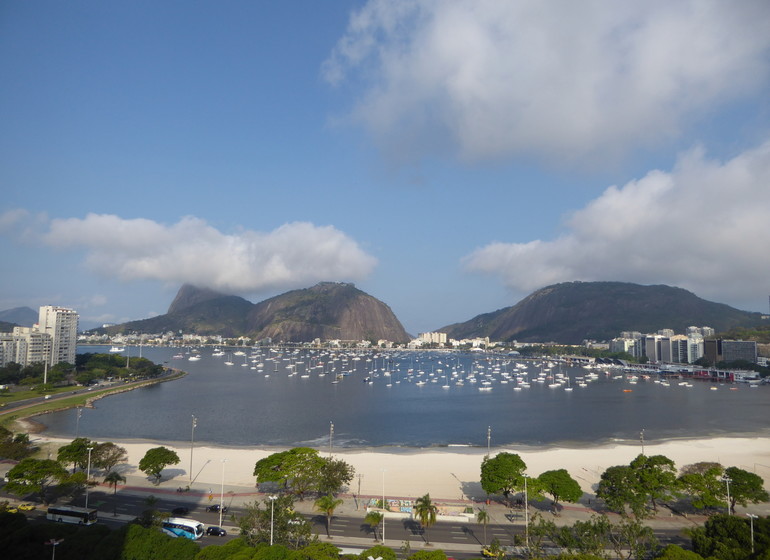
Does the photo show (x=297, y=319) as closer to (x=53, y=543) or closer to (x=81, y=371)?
(x=81, y=371)

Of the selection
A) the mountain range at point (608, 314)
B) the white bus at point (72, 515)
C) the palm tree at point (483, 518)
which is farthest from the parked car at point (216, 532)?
the mountain range at point (608, 314)

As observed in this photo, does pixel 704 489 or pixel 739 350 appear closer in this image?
pixel 704 489

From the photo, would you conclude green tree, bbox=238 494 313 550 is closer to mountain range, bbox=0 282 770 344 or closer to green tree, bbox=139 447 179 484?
green tree, bbox=139 447 179 484

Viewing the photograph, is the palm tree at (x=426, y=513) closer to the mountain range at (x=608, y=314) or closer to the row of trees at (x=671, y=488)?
the row of trees at (x=671, y=488)

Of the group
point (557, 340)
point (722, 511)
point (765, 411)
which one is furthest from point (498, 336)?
point (722, 511)

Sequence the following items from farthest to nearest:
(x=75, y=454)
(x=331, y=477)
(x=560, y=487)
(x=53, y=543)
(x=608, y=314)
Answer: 1. (x=608, y=314)
2. (x=75, y=454)
3. (x=331, y=477)
4. (x=560, y=487)
5. (x=53, y=543)

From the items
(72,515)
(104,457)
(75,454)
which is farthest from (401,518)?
(75,454)

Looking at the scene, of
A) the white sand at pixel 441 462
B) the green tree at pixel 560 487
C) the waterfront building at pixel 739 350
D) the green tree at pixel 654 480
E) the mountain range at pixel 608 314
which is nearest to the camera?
the green tree at pixel 560 487
